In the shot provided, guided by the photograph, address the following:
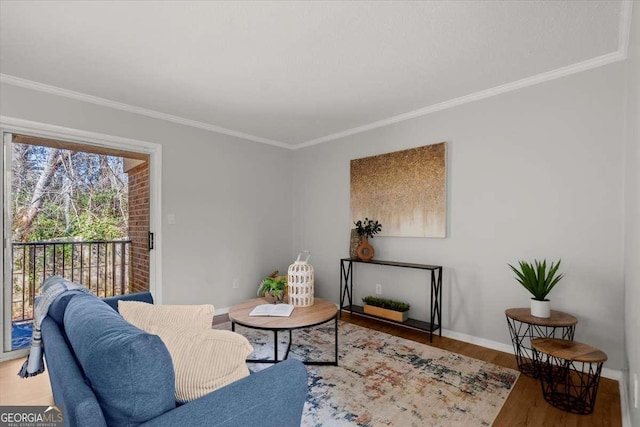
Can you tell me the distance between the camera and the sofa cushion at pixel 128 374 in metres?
0.87

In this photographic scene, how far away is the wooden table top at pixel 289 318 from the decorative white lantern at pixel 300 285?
0.07 metres

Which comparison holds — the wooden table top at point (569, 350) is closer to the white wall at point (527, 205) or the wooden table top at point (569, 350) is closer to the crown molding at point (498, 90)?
the white wall at point (527, 205)

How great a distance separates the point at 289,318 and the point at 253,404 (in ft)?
4.27

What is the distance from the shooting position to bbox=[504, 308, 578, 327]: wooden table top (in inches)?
86.3

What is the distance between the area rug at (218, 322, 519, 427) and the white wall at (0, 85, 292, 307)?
114 centimetres

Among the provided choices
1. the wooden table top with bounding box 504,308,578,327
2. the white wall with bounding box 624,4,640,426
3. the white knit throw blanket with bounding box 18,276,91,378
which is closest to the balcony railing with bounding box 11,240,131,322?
the white knit throw blanket with bounding box 18,276,91,378

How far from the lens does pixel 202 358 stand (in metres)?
1.15

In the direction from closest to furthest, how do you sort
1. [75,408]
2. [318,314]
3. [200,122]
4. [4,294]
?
[75,408] → [318,314] → [4,294] → [200,122]

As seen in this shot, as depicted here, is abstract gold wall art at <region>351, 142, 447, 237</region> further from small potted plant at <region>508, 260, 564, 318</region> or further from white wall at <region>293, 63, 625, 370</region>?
small potted plant at <region>508, 260, 564, 318</region>

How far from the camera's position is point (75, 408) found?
2.69 ft

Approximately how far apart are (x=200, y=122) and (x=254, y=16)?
2194mm

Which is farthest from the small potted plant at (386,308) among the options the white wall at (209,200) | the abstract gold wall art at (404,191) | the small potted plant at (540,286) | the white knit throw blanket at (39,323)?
the white knit throw blanket at (39,323)

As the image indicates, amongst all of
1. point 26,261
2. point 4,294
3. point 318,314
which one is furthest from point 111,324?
point 26,261

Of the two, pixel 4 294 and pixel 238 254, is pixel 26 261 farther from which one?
pixel 238 254
